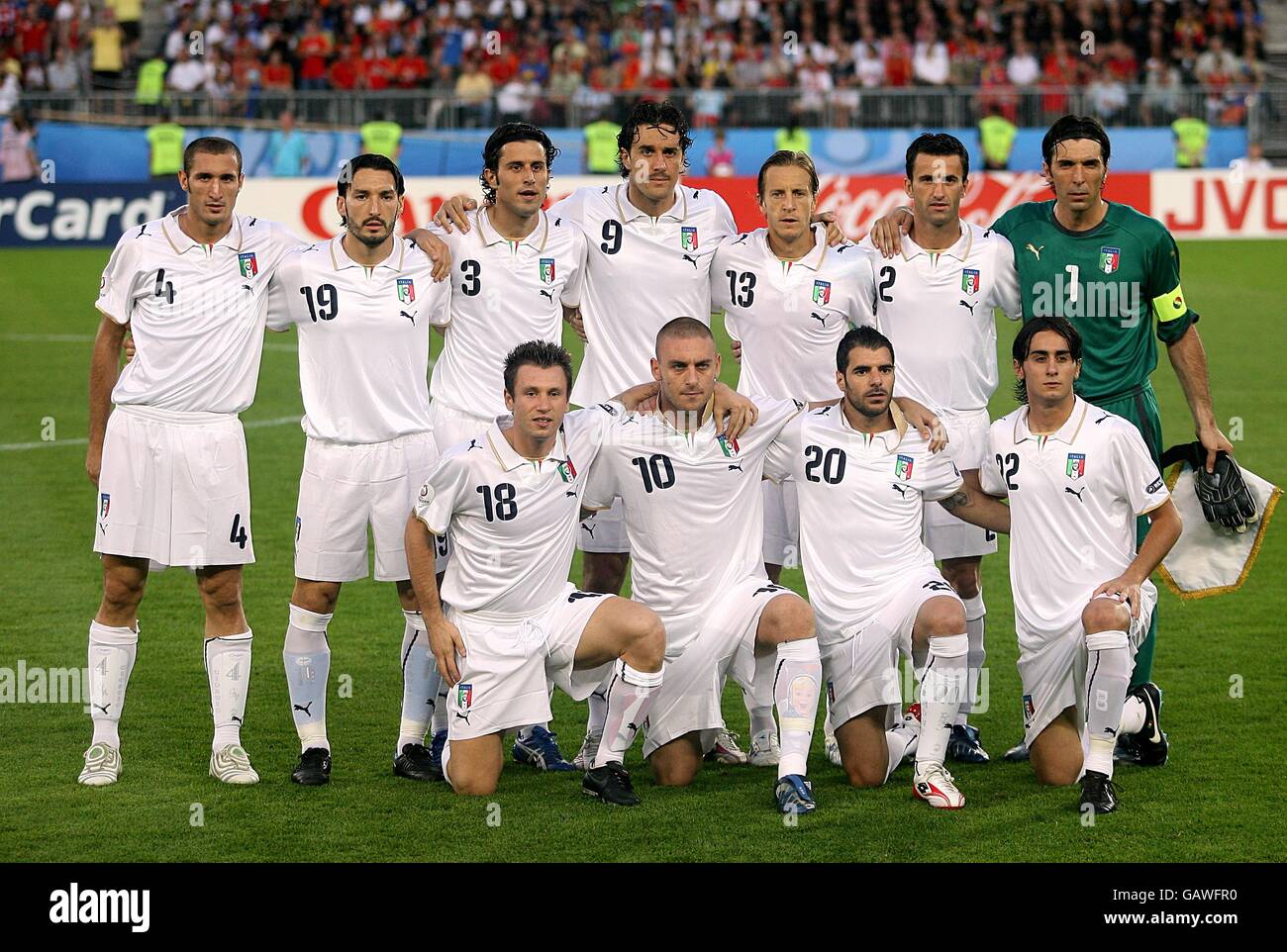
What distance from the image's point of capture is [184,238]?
6.43 meters

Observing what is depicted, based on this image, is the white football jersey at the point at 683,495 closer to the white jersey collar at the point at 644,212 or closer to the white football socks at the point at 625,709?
the white football socks at the point at 625,709

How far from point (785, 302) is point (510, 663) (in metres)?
1.81

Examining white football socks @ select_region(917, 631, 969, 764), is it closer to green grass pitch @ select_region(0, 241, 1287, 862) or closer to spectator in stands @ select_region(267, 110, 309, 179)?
green grass pitch @ select_region(0, 241, 1287, 862)

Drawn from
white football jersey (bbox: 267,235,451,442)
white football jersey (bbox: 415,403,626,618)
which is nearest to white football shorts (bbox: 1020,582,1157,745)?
white football jersey (bbox: 415,403,626,618)

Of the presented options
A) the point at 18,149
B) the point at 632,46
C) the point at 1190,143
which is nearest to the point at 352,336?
the point at 18,149

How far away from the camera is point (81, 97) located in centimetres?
2391

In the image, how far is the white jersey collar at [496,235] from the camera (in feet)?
22.5

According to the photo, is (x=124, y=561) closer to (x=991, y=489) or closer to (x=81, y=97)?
(x=991, y=489)

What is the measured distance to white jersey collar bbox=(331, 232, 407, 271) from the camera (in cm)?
650

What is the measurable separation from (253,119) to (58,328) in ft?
22.7

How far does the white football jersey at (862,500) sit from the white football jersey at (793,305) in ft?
1.64

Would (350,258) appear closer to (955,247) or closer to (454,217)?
(454,217)

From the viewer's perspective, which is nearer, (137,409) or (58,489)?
(137,409)
